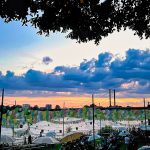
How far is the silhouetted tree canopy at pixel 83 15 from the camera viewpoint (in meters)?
9.01

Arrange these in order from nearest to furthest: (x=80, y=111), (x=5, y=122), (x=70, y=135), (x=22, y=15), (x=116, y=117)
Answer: (x=22, y=15) → (x=70, y=135) → (x=5, y=122) → (x=80, y=111) → (x=116, y=117)

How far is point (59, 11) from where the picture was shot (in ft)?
30.2

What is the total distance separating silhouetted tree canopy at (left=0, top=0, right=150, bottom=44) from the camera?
29.6 feet

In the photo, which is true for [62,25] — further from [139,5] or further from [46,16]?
[139,5]

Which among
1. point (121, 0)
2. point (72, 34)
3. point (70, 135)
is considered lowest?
point (70, 135)

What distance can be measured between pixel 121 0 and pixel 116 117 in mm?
57787

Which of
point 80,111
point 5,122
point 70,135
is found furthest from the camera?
point 80,111

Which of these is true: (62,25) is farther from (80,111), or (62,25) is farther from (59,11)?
(80,111)

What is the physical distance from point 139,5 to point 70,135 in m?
24.9

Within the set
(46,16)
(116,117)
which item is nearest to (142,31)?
(46,16)

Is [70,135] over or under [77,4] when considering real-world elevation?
under

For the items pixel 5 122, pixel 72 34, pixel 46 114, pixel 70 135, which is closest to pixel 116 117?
A: pixel 46 114

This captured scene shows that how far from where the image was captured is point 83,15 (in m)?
9.50

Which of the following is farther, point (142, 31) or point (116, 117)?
point (116, 117)
